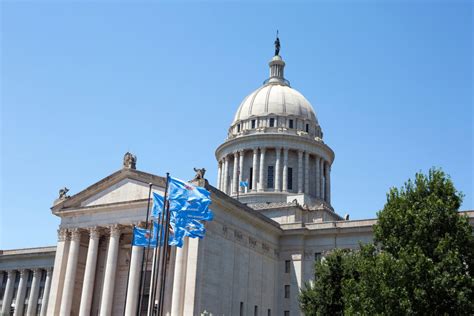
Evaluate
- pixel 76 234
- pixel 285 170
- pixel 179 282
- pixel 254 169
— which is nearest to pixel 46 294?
pixel 76 234

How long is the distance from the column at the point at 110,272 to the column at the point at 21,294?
30.2 m

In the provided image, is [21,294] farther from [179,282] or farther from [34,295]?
Answer: [179,282]

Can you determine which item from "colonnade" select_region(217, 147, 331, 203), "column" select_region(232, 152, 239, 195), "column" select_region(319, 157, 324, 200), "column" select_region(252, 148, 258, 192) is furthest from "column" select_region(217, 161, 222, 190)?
"column" select_region(319, 157, 324, 200)

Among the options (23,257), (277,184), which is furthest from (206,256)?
(23,257)

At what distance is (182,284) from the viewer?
159 ft

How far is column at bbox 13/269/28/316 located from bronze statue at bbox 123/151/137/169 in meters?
33.3

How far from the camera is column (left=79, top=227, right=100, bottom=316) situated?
2071 inches

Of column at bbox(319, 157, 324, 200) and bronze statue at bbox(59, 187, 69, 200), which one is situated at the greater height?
column at bbox(319, 157, 324, 200)

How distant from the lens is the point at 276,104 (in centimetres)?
8038

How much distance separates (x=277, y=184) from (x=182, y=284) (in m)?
29.0

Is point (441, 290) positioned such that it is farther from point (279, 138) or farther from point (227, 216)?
point (279, 138)

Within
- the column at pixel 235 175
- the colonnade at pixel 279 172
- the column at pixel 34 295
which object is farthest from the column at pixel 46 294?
the column at pixel 235 175

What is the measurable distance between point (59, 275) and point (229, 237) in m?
17.0

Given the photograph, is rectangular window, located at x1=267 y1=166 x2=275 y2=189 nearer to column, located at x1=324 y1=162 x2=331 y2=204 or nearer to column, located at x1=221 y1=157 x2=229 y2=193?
column, located at x1=221 y1=157 x2=229 y2=193
